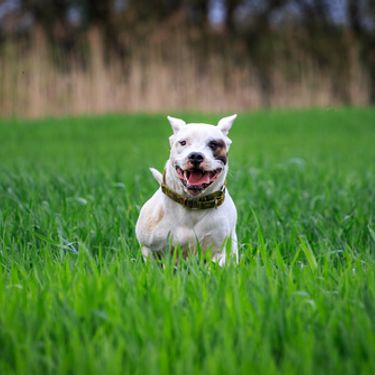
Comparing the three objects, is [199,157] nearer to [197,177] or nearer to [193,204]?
[197,177]

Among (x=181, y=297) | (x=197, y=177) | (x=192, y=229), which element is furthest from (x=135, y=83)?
(x=181, y=297)

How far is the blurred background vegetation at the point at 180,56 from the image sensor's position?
52.2ft

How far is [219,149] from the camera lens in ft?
9.85

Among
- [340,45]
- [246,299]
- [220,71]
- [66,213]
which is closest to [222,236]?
[246,299]

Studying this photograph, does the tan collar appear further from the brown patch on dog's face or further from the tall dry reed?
the tall dry reed

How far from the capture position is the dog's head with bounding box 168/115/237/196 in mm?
2859

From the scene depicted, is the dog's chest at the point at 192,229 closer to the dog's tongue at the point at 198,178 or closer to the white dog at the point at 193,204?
the white dog at the point at 193,204

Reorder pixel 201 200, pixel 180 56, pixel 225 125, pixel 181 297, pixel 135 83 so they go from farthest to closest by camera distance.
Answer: pixel 180 56 < pixel 135 83 < pixel 225 125 < pixel 201 200 < pixel 181 297

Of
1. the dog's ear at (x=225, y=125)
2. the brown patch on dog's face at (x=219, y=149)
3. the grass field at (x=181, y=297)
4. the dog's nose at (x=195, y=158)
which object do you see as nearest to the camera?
the grass field at (x=181, y=297)

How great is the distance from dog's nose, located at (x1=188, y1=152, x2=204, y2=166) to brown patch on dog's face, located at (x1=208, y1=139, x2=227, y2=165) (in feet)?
0.45

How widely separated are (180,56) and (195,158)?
48.0ft

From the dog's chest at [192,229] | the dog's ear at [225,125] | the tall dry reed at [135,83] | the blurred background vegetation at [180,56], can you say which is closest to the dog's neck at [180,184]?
the dog's chest at [192,229]

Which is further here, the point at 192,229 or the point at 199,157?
the point at 192,229

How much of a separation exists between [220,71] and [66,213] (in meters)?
13.4
